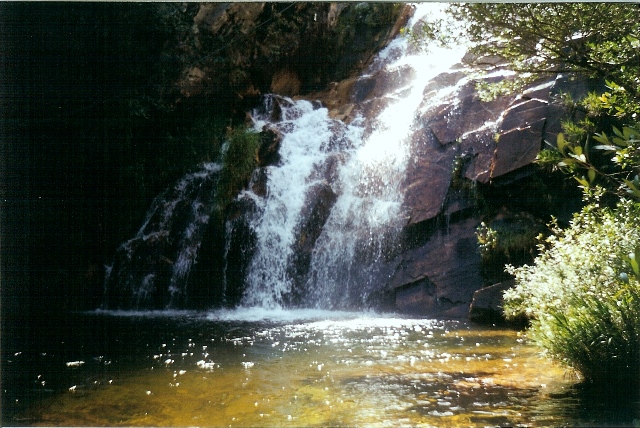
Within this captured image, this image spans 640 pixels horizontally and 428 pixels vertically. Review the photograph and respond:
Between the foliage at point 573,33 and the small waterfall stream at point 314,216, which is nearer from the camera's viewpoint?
the foliage at point 573,33

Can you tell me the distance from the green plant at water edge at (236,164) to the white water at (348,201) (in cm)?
34

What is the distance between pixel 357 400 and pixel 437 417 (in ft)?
1.67

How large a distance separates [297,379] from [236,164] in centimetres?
442

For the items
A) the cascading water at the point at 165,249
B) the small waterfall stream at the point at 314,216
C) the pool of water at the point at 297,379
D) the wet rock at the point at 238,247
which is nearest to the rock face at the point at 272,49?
the small waterfall stream at the point at 314,216

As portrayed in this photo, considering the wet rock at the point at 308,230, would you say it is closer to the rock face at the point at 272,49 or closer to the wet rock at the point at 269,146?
the wet rock at the point at 269,146

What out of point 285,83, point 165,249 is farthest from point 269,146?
point 165,249

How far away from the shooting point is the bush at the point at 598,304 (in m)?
2.93

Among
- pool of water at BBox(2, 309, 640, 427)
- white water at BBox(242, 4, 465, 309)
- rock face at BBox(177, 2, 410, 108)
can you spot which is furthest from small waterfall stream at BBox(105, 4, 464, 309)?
pool of water at BBox(2, 309, 640, 427)

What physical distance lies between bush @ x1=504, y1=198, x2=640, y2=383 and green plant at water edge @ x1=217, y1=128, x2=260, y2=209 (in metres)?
A: 4.55

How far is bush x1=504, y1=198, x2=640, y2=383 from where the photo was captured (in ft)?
9.60

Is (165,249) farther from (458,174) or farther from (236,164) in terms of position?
(458,174)

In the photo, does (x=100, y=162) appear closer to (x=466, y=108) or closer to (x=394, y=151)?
(x=394, y=151)

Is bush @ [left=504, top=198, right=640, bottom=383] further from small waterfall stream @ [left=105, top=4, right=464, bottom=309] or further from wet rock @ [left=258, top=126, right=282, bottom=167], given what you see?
wet rock @ [left=258, top=126, right=282, bottom=167]

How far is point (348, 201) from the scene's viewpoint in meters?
6.97
